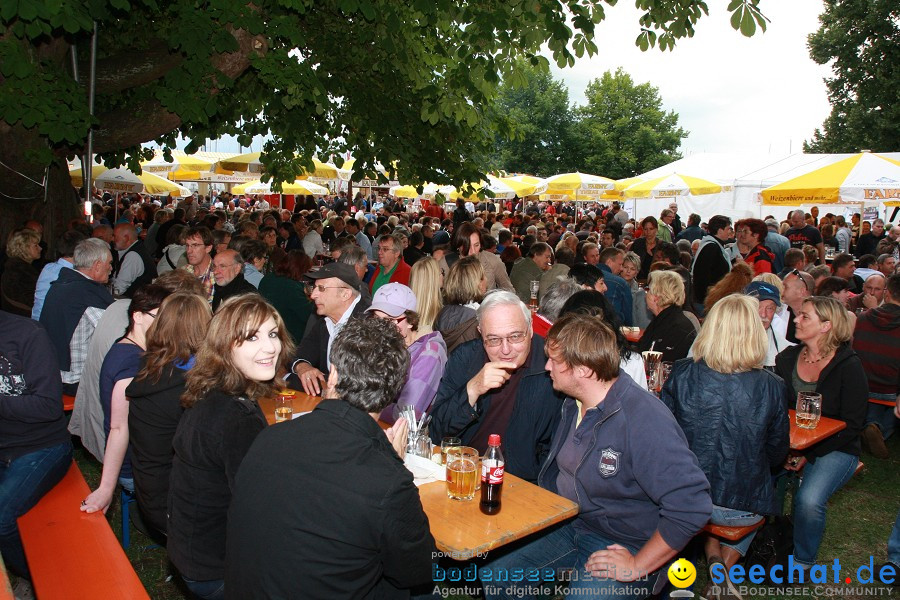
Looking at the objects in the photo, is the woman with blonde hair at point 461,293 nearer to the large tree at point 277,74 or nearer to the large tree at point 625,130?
the large tree at point 277,74

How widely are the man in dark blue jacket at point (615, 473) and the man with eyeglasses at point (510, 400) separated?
28 cm

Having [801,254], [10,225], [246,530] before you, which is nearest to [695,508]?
[246,530]

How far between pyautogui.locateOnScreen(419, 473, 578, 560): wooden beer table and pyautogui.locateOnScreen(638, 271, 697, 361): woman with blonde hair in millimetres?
2669

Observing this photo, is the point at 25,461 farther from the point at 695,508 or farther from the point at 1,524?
the point at 695,508

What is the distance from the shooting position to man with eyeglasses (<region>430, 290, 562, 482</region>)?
11.3 feet

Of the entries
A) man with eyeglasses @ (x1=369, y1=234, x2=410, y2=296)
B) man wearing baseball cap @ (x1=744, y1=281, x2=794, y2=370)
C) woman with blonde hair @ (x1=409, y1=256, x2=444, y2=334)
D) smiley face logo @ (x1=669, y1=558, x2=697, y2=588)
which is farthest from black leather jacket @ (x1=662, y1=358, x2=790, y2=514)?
man with eyeglasses @ (x1=369, y1=234, x2=410, y2=296)

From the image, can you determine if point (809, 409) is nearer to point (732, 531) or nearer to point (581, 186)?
point (732, 531)

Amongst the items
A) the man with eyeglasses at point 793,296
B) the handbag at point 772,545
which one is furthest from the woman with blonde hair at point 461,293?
the man with eyeglasses at point 793,296

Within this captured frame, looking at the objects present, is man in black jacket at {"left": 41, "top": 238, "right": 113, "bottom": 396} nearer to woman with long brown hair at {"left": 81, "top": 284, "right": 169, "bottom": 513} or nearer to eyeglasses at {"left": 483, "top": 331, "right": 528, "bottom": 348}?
woman with long brown hair at {"left": 81, "top": 284, "right": 169, "bottom": 513}

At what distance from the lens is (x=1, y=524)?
3578 mm

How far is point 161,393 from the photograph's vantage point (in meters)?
3.16

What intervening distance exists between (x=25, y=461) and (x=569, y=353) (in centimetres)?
300

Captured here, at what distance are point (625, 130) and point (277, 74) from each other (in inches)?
1772

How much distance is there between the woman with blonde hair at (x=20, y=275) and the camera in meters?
6.35
